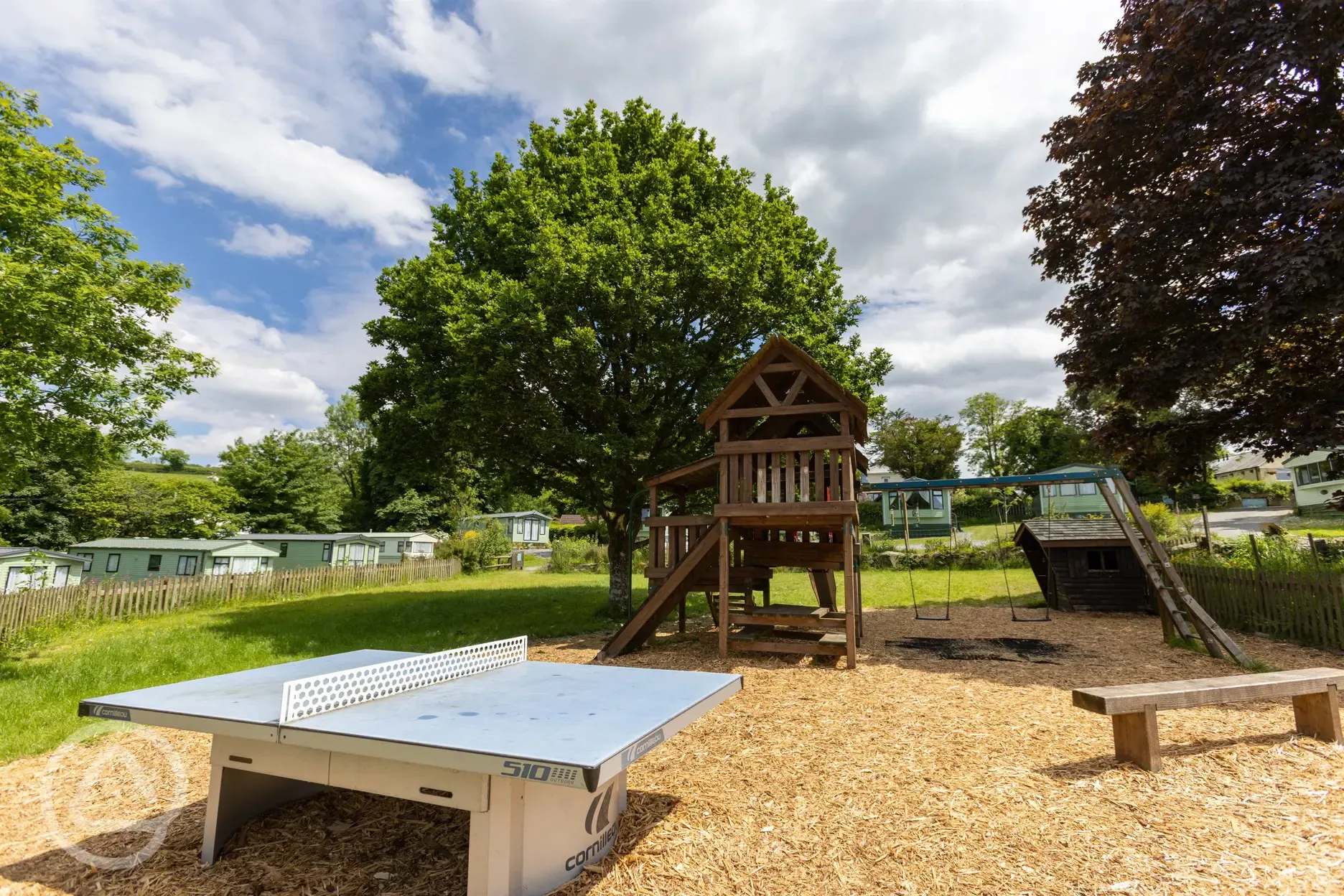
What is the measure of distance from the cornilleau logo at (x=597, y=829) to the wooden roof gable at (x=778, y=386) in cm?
650

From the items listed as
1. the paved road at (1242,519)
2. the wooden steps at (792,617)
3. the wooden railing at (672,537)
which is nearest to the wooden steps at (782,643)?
the wooden steps at (792,617)

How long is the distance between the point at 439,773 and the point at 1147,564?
36.2ft

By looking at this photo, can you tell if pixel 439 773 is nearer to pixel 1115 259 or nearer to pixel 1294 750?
pixel 1294 750

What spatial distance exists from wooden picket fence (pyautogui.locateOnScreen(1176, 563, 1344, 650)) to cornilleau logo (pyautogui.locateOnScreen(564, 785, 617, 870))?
40.5 ft

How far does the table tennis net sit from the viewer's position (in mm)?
3068

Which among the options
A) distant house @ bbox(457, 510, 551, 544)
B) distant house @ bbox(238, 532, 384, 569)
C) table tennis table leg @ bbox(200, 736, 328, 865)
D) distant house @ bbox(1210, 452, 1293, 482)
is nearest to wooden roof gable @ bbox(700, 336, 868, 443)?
table tennis table leg @ bbox(200, 736, 328, 865)

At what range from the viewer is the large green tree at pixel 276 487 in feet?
149

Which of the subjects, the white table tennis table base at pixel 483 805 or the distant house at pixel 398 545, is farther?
the distant house at pixel 398 545

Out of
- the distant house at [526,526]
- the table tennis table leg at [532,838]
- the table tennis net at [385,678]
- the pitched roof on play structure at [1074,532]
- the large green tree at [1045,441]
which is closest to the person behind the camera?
the table tennis table leg at [532,838]

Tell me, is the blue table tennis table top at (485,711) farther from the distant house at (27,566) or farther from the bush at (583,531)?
the distant house at (27,566)

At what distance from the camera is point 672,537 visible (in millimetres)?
10953

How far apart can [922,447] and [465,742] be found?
55020 millimetres

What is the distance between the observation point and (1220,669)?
25.7 ft

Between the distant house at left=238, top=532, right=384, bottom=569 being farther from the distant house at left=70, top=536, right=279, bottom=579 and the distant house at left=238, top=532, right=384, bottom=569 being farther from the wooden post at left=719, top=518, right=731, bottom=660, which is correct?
the wooden post at left=719, top=518, right=731, bottom=660
